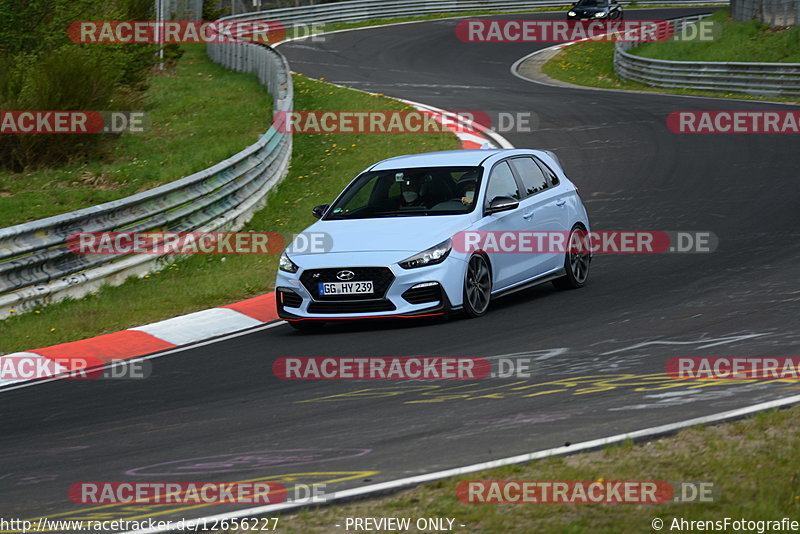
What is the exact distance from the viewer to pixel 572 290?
1234 cm

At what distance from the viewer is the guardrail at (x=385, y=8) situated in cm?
5253

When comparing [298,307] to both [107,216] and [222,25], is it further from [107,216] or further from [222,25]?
[222,25]

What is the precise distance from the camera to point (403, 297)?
10.5 meters

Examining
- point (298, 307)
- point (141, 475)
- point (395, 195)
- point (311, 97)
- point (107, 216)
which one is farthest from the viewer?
point (311, 97)

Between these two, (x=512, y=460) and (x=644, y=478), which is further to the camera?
(x=512, y=460)

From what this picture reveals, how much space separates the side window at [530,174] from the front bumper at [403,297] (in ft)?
6.39

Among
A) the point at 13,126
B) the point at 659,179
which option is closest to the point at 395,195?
the point at 659,179

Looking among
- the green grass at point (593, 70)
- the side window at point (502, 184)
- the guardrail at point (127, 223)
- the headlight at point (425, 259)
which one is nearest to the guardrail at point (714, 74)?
Answer: the green grass at point (593, 70)

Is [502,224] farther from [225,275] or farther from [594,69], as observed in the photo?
[594,69]

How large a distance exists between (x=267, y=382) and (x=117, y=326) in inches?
142

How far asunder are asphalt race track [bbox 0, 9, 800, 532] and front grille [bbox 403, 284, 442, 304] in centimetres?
28

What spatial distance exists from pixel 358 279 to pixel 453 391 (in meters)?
2.85

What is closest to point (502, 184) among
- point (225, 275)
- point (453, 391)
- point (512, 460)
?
point (225, 275)

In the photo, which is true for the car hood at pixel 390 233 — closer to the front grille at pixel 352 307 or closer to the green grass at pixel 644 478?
the front grille at pixel 352 307
